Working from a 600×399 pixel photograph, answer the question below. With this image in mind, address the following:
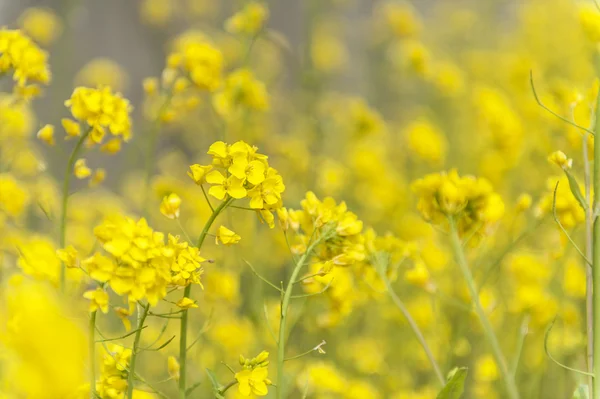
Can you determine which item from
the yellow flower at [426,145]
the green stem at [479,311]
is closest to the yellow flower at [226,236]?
the green stem at [479,311]

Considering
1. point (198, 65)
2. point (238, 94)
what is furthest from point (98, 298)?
point (238, 94)

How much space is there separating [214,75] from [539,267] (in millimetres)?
760

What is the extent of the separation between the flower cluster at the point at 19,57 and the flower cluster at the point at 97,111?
0.52ft

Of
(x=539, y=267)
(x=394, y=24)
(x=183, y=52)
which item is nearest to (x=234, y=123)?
(x=183, y=52)

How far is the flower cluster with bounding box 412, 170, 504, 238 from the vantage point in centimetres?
92

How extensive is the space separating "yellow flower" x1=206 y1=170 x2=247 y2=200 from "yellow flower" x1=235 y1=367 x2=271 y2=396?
19 centimetres

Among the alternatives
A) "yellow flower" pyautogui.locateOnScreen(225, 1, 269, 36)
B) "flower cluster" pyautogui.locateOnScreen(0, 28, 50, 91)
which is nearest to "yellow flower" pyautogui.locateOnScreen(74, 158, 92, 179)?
"flower cluster" pyautogui.locateOnScreen(0, 28, 50, 91)

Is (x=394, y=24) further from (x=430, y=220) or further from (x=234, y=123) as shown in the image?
(x=430, y=220)

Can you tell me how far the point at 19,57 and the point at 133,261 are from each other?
513mm

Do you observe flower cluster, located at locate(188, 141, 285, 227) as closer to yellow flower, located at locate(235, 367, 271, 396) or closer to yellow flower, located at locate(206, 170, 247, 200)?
yellow flower, located at locate(206, 170, 247, 200)

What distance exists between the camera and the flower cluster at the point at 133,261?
0.60 meters

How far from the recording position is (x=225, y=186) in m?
0.69

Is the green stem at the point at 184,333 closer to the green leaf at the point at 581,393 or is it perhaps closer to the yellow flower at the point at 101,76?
the green leaf at the point at 581,393

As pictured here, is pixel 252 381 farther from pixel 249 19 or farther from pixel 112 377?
pixel 249 19
